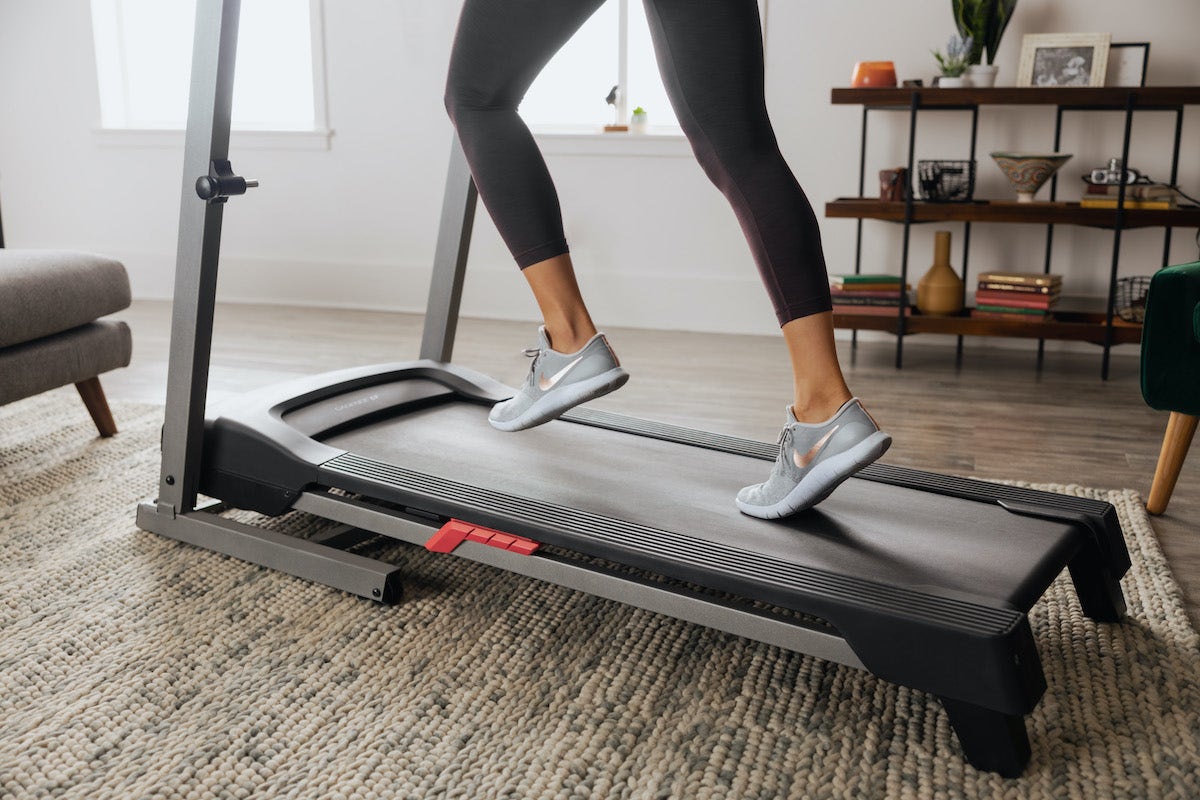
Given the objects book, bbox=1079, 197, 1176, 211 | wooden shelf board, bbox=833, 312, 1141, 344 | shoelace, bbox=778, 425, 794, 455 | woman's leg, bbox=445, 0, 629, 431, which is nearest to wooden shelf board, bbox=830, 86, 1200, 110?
book, bbox=1079, 197, 1176, 211

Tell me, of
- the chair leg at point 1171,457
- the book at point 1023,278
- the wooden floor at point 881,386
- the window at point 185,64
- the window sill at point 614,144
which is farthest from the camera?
the window at point 185,64

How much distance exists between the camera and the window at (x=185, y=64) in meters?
4.03

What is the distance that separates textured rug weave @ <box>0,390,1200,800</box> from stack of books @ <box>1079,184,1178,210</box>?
62.5 inches

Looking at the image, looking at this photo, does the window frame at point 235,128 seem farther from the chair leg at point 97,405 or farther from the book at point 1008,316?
the book at point 1008,316

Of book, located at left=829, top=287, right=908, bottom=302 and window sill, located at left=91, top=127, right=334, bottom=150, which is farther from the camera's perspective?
window sill, located at left=91, top=127, right=334, bottom=150

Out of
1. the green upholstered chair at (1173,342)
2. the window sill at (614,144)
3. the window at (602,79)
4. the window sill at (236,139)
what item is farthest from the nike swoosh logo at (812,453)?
the window sill at (236,139)

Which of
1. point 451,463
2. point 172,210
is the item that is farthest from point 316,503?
point 172,210

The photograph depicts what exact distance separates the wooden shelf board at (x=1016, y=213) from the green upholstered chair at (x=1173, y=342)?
1262 mm

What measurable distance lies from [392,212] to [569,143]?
78 cm

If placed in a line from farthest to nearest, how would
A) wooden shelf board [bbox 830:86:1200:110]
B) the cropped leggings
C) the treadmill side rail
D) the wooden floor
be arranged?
wooden shelf board [bbox 830:86:1200:110], the wooden floor, the cropped leggings, the treadmill side rail

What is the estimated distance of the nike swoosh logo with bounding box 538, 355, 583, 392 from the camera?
144cm

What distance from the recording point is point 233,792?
0.99 m

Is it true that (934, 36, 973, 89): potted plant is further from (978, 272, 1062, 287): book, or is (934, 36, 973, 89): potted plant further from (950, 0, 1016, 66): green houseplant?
(978, 272, 1062, 287): book

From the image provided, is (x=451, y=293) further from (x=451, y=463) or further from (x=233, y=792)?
(x=233, y=792)
